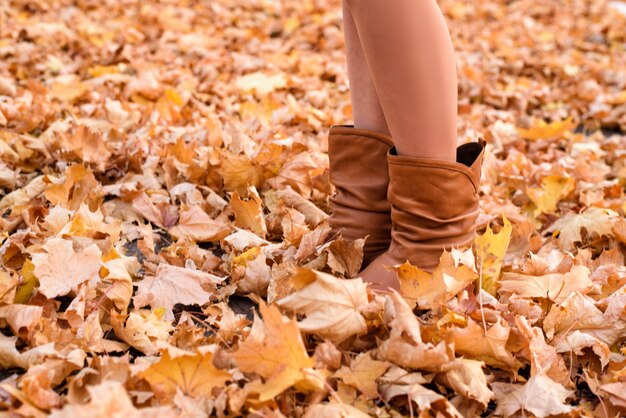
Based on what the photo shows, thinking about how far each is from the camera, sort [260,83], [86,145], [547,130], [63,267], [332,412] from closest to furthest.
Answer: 1. [332,412]
2. [63,267]
3. [86,145]
4. [547,130]
5. [260,83]

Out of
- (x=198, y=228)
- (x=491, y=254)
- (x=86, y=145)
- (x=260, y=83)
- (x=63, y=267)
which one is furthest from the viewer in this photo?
(x=260, y=83)

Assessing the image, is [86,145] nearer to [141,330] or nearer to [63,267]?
[63,267]

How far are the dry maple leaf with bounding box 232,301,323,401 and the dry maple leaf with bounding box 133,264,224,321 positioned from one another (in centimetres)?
28

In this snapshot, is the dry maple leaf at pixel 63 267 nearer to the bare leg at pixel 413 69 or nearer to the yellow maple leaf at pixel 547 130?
the bare leg at pixel 413 69

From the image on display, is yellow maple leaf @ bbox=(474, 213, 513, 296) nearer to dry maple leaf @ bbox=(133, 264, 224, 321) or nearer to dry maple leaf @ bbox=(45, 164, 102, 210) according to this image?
dry maple leaf @ bbox=(133, 264, 224, 321)

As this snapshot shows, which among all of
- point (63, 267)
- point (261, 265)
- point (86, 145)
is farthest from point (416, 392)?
point (86, 145)

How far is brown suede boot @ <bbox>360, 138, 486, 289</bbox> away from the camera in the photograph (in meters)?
1.15

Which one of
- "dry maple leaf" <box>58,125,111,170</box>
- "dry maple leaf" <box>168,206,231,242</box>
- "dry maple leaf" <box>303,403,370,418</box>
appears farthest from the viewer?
"dry maple leaf" <box>58,125,111,170</box>

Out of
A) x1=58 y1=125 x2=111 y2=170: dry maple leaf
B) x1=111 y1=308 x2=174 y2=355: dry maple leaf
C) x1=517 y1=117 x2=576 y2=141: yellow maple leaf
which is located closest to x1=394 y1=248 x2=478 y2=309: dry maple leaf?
x1=111 y1=308 x2=174 y2=355: dry maple leaf

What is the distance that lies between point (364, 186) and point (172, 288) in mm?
422

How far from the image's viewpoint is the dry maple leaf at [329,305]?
1001 mm

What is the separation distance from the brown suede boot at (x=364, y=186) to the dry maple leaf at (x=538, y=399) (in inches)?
17.0

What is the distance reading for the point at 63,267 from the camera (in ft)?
3.79

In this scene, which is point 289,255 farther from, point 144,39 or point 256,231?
point 144,39
